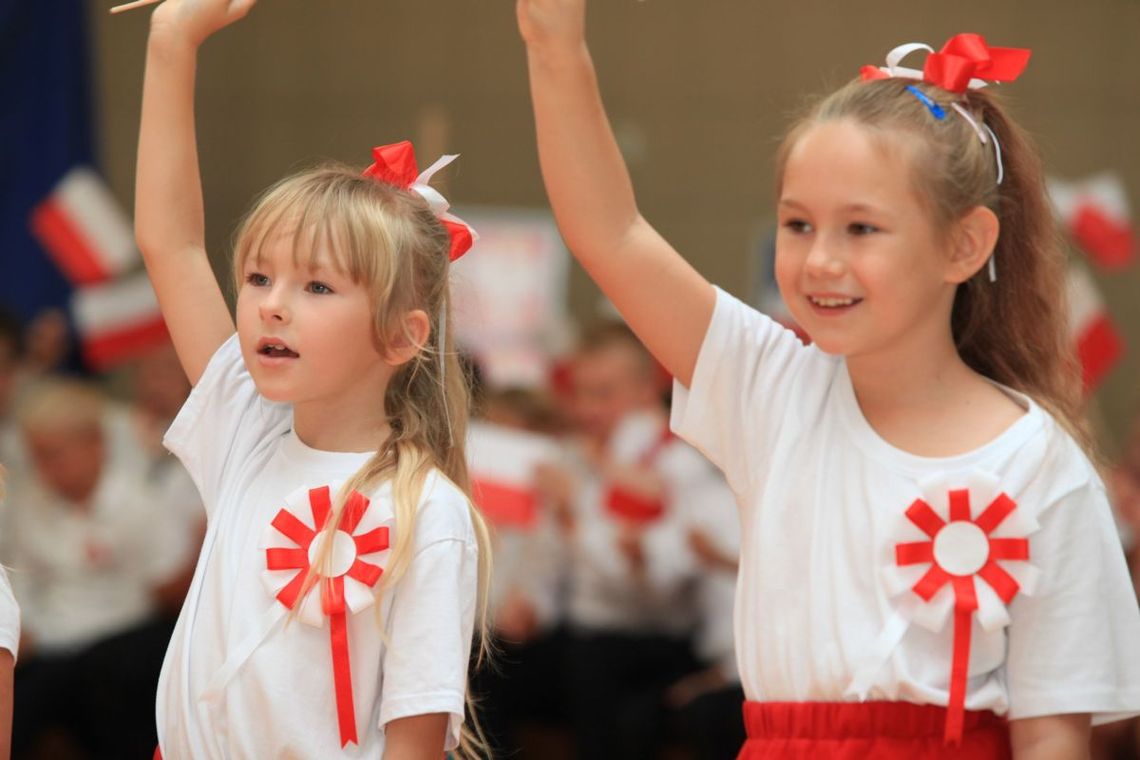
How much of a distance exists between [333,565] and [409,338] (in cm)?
31

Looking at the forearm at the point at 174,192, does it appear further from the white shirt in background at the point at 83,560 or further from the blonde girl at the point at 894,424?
the white shirt in background at the point at 83,560

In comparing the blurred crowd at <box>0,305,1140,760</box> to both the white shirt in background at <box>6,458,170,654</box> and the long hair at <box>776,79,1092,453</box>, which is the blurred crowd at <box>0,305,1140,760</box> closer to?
the white shirt in background at <box>6,458,170,654</box>

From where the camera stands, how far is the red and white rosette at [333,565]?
1836mm

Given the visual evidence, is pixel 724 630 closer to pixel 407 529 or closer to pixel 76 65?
pixel 407 529

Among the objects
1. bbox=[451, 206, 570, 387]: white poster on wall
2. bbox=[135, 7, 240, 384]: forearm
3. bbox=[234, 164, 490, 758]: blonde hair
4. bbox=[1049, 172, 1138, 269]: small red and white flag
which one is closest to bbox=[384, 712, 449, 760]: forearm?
bbox=[234, 164, 490, 758]: blonde hair

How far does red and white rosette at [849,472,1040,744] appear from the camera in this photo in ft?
6.06

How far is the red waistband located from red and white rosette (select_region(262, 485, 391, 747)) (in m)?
0.53

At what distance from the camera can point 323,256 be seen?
1.91m

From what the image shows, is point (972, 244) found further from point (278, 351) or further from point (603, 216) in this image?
point (278, 351)

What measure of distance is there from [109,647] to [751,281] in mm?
3697

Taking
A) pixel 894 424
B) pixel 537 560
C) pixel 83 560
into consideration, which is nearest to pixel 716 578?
pixel 537 560

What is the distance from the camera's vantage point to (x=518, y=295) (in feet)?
21.9

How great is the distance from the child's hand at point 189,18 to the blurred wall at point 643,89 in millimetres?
5105

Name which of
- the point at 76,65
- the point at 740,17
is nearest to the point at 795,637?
the point at 76,65
